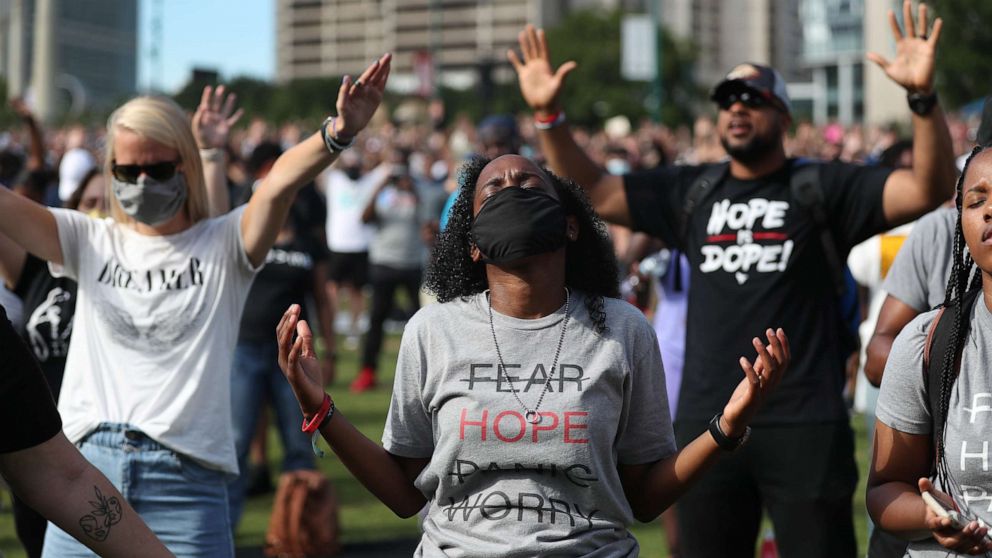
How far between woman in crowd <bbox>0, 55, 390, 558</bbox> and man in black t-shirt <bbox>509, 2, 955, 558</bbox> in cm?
129

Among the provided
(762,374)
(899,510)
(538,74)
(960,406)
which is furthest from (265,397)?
(960,406)

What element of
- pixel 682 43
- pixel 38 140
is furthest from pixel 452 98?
pixel 38 140

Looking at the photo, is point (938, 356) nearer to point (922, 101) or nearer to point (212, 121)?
point (922, 101)

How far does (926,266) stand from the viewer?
4.17 meters

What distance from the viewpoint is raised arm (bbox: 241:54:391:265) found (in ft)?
13.8

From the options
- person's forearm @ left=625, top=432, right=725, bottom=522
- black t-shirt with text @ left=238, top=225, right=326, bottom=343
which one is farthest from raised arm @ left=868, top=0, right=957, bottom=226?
black t-shirt with text @ left=238, top=225, right=326, bottom=343

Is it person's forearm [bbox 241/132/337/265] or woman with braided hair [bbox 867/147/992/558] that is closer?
woman with braided hair [bbox 867/147/992/558]

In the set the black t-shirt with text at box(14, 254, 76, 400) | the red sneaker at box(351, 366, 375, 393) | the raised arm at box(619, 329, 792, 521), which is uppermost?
the black t-shirt with text at box(14, 254, 76, 400)

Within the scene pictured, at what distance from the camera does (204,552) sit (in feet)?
13.4

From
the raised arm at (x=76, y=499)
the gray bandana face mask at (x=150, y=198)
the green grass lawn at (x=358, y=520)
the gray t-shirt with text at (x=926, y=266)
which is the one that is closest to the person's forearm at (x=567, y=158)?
the gray t-shirt with text at (x=926, y=266)

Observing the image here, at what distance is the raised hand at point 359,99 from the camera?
4188mm

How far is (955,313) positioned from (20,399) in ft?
6.55

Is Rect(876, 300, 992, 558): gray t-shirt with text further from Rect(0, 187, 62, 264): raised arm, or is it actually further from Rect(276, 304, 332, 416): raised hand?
Rect(0, 187, 62, 264): raised arm

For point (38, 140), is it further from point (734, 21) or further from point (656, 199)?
point (734, 21)
